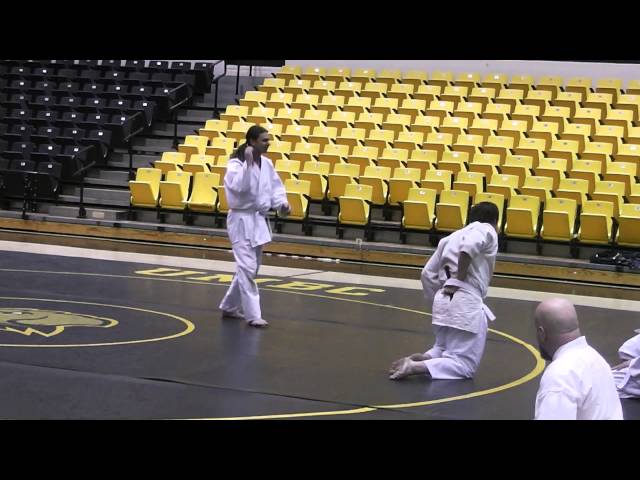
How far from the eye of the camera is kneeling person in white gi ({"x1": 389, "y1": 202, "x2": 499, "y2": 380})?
278 inches

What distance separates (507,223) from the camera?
15.0 metres

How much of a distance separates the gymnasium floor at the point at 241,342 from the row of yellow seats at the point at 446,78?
6950mm

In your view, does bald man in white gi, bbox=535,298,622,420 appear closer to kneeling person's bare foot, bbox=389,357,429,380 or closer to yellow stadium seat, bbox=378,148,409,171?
kneeling person's bare foot, bbox=389,357,429,380

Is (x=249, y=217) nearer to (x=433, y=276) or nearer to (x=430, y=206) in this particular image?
(x=433, y=276)

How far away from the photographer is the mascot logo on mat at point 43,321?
27.3 feet

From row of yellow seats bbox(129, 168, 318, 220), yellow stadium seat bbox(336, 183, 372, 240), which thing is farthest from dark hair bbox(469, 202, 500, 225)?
row of yellow seats bbox(129, 168, 318, 220)

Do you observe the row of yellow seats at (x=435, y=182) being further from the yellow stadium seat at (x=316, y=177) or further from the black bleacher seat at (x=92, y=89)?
the black bleacher seat at (x=92, y=89)

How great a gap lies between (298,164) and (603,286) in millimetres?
5968

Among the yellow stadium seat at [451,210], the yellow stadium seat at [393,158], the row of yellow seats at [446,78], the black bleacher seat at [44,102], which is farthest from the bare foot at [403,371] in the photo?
the black bleacher seat at [44,102]

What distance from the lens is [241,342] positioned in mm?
8305

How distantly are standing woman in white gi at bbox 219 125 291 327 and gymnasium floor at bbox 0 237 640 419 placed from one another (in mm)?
293
